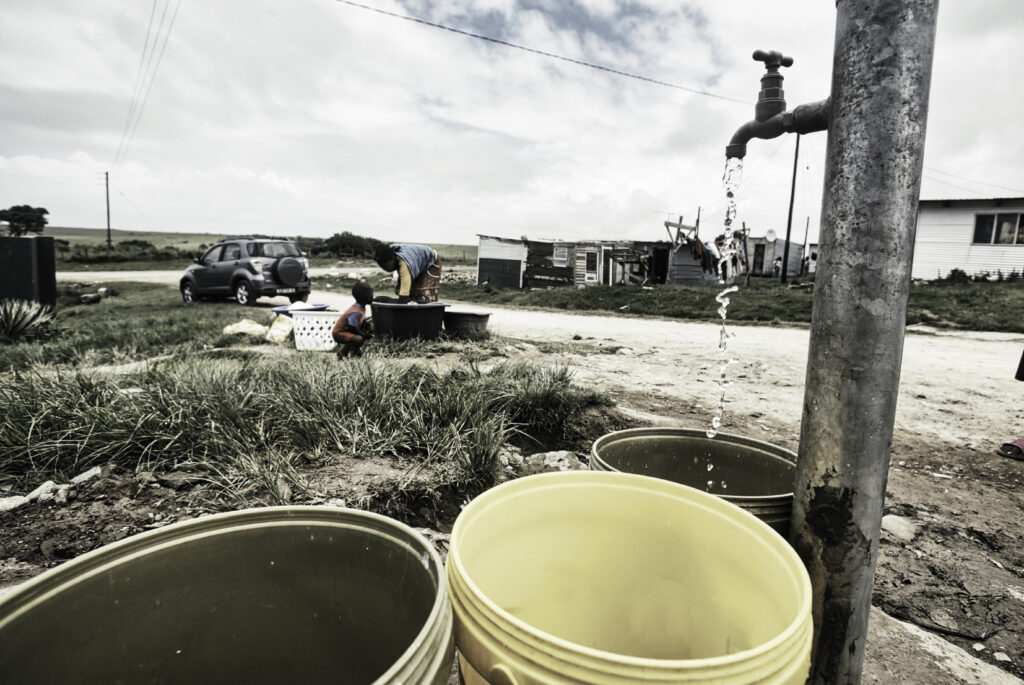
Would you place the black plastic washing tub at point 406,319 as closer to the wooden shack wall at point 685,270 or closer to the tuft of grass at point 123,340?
the tuft of grass at point 123,340

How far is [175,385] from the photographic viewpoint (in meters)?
2.73

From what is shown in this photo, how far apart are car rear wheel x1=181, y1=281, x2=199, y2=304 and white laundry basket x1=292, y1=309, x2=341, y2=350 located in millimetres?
9037

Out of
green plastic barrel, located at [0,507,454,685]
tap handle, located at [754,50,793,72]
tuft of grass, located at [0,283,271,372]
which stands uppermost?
tap handle, located at [754,50,793,72]

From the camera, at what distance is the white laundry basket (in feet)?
18.5

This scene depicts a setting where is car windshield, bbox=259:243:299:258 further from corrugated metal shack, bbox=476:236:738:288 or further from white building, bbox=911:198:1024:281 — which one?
white building, bbox=911:198:1024:281

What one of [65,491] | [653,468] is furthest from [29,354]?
[653,468]

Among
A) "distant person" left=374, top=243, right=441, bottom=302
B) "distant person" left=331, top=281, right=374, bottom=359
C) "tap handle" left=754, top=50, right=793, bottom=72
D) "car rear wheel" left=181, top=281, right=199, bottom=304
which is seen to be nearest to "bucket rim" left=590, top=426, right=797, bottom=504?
"tap handle" left=754, top=50, right=793, bottom=72

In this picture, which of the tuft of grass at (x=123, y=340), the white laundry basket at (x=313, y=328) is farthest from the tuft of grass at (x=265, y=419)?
the white laundry basket at (x=313, y=328)

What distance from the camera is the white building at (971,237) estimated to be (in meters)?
16.0

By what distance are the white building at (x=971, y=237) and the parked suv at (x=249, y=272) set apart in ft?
60.0

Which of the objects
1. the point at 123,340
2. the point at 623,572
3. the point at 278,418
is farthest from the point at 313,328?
the point at 623,572

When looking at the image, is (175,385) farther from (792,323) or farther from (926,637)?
(792,323)

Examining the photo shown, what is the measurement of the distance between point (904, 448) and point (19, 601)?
12.3ft

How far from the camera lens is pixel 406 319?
5.35m
